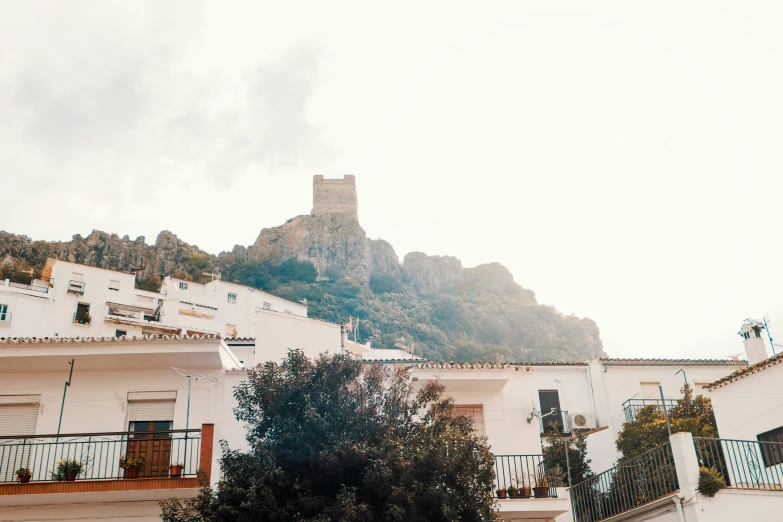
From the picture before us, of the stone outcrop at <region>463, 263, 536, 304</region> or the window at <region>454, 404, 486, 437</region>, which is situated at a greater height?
the stone outcrop at <region>463, 263, 536, 304</region>

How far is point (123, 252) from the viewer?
84.9 m

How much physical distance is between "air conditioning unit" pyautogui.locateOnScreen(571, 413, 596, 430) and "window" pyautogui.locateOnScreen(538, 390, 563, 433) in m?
0.43

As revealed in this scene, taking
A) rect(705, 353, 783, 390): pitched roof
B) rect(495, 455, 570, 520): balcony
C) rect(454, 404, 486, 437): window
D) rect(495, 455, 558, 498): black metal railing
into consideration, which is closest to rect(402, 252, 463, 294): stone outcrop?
rect(454, 404, 486, 437): window

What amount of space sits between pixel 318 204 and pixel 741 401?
113m

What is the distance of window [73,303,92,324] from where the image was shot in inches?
1713

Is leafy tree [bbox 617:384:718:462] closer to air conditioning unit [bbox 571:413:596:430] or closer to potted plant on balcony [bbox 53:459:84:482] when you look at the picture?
air conditioning unit [bbox 571:413:596:430]

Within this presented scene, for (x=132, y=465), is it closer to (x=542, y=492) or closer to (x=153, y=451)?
(x=153, y=451)

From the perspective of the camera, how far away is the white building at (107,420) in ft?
45.7

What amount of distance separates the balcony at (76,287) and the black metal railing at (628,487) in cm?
3547

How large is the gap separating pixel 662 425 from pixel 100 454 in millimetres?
12739

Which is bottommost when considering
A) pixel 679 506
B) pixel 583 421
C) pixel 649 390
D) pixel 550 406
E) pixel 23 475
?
pixel 679 506

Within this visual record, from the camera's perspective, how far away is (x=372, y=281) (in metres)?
114

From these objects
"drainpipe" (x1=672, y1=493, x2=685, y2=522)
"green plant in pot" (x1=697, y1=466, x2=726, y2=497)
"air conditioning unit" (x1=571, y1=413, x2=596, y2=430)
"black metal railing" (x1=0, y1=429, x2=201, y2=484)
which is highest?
"air conditioning unit" (x1=571, y1=413, x2=596, y2=430)

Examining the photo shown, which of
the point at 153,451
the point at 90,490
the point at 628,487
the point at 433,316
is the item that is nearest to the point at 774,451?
the point at 628,487
